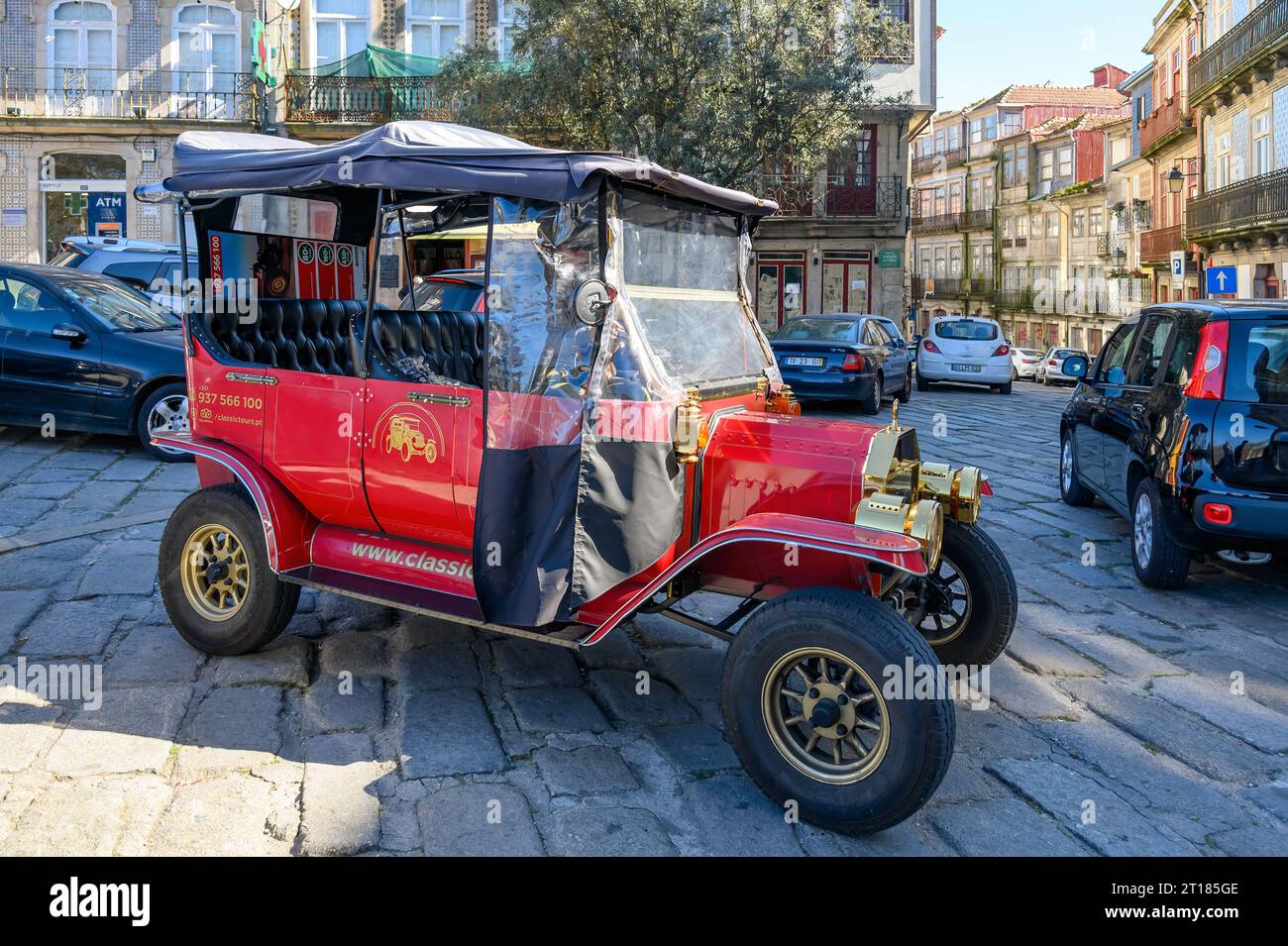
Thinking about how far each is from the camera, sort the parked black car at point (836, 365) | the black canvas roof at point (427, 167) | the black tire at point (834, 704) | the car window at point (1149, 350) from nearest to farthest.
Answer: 1. the black tire at point (834, 704)
2. the black canvas roof at point (427, 167)
3. the car window at point (1149, 350)
4. the parked black car at point (836, 365)

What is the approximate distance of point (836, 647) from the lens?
3.79m

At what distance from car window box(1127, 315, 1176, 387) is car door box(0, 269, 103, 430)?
8418 mm

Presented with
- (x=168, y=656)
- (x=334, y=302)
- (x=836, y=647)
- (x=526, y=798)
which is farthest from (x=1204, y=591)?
(x=168, y=656)

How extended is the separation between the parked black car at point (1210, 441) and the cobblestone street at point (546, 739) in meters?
0.44

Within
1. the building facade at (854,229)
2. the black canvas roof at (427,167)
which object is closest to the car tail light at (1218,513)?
the black canvas roof at (427,167)

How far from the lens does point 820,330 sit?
17.7 meters

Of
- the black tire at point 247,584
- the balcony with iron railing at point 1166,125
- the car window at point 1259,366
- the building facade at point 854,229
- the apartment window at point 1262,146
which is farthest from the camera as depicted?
the balcony with iron railing at point 1166,125

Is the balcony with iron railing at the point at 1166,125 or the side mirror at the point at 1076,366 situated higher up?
the balcony with iron railing at the point at 1166,125

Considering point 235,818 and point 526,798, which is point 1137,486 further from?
point 235,818

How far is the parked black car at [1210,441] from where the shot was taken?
6434 millimetres

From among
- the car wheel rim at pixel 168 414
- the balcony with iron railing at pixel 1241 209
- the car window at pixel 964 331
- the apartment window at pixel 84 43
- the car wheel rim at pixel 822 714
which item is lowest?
the car wheel rim at pixel 822 714

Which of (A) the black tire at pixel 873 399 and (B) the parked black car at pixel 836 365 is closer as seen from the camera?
(B) the parked black car at pixel 836 365

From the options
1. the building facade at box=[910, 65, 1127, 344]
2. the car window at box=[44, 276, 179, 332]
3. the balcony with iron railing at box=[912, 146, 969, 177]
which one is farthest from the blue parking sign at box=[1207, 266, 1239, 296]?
the balcony with iron railing at box=[912, 146, 969, 177]

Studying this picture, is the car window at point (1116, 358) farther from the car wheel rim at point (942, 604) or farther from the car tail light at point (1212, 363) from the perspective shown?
the car wheel rim at point (942, 604)
